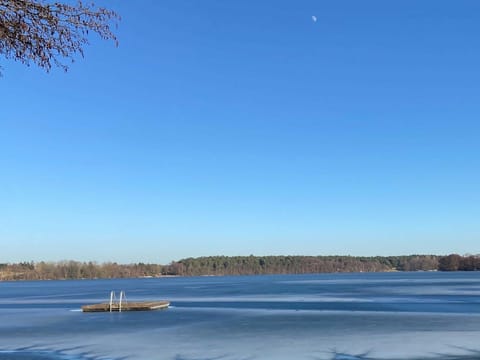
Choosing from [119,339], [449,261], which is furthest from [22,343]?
[449,261]

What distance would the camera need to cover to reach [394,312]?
29422 millimetres

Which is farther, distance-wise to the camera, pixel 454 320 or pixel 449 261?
pixel 449 261

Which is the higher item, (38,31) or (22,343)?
(38,31)

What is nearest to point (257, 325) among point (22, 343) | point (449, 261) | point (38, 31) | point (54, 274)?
point (22, 343)

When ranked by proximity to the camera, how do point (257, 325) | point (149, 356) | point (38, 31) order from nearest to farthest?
point (38, 31), point (149, 356), point (257, 325)

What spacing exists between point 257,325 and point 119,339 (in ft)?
19.5

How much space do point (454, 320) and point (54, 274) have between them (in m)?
173

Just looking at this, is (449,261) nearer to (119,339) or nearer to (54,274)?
(54,274)

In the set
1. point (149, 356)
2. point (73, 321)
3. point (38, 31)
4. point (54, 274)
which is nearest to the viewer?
point (38, 31)

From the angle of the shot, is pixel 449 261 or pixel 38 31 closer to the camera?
pixel 38 31

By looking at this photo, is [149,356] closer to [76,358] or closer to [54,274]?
[76,358]

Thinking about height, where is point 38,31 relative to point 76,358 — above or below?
above

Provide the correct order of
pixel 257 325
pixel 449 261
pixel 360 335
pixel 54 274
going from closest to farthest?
pixel 360 335
pixel 257 325
pixel 449 261
pixel 54 274

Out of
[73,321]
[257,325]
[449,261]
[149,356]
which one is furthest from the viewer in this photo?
[449,261]
